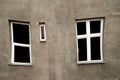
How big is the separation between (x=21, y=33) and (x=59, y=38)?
1613mm

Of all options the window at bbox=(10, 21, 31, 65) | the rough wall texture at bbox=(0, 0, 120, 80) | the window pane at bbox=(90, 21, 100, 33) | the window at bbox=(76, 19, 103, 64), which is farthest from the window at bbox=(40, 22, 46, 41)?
the window pane at bbox=(90, 21, 100, 33)

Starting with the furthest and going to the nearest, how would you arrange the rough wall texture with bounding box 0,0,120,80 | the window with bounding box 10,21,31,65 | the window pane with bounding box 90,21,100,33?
the window pane with bounding box 90,21,100,33
the window with bounding box 10,21,31,65
the rough wall texture with bounding box 0,0,120,80

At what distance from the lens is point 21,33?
12.9 meters

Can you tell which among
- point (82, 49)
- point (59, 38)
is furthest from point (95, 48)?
point (59, 38)

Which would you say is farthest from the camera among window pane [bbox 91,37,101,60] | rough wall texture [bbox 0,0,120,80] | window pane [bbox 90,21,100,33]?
window pane [bbox 90,21,100,33]

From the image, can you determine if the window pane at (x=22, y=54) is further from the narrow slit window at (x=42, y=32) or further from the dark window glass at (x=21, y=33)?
the narrow slit window at (x=42, y=32)

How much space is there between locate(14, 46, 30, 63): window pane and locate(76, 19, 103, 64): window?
6.97 ft

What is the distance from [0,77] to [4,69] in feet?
1.14

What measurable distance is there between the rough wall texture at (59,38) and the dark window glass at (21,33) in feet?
→ 0.89

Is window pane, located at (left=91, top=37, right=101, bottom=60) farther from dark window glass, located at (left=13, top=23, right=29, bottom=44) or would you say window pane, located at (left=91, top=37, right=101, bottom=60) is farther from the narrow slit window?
dark window glass, located at (left=13, top=23, right=29, bottom=44)

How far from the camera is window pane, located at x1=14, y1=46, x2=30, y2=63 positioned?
41.6 ft

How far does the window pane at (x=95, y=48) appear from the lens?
503 inches

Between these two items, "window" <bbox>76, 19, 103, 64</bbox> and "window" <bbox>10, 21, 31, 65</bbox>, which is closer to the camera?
"window" <bbox>10, 21, 31, 65</bbox>

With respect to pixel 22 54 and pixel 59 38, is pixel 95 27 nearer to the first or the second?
pixel 59 38
